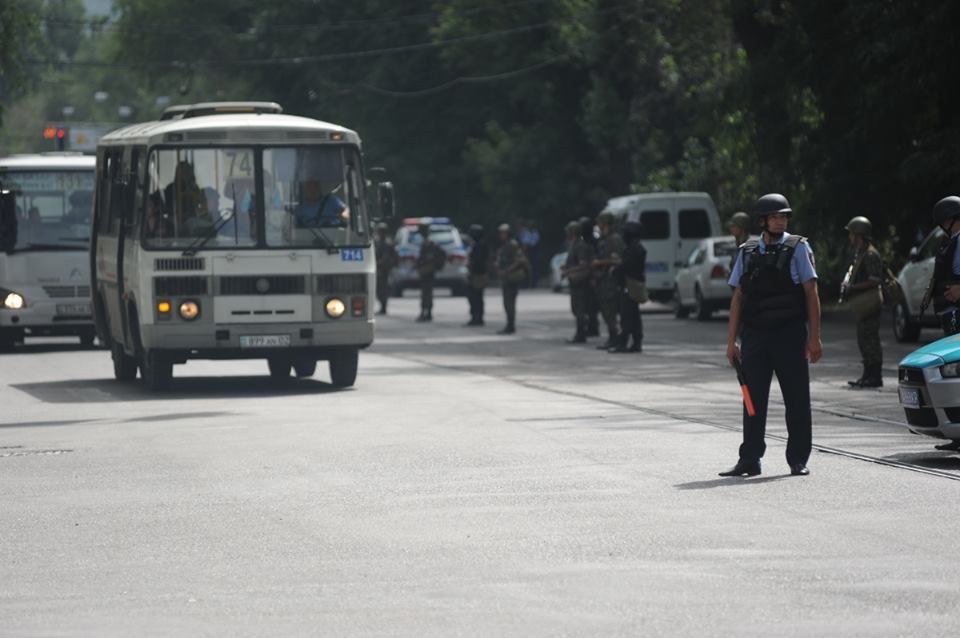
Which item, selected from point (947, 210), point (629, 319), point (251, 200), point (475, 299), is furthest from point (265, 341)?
point (475, 299)

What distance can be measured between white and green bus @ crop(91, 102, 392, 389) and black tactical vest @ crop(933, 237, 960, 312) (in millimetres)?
7617

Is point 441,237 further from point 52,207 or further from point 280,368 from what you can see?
point 280,368

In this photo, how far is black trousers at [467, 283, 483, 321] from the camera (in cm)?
3638

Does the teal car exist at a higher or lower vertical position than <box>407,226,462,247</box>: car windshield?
lower

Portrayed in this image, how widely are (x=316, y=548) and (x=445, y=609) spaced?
1.89 metres

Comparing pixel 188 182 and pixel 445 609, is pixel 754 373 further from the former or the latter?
pixel 188 182

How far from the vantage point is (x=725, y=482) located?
40.5ft

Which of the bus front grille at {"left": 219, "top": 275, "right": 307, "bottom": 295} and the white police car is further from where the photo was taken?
the white police car

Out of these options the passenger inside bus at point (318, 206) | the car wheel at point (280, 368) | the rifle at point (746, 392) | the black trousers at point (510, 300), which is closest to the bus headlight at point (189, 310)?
the passenger inside bus at point (318, 206)

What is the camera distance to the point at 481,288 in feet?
119

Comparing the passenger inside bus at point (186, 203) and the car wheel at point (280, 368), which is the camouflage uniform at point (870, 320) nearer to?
the passenger inside bus at point (186, 203)

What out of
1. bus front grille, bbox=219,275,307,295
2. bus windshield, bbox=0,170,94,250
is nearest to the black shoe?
bus front grille, bbox=219,275,307,295

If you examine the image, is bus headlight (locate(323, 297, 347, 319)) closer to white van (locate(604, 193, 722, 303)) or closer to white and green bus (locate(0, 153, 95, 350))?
white and green bus (locate(0, 153, 95, 350))

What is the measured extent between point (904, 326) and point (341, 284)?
10.7m
